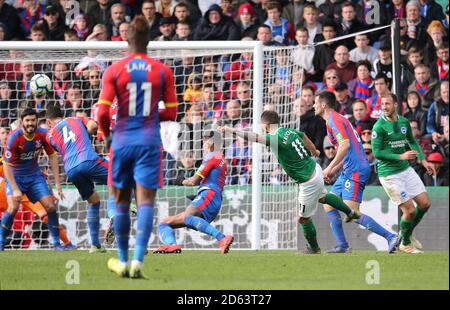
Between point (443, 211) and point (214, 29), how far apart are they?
537cm

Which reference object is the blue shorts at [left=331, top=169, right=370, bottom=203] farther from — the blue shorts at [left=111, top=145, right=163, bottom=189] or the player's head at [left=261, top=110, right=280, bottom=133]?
the blue shorts at [left=111, top=145, right=163, bottom=189]

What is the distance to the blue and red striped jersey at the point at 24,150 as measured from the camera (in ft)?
47.2

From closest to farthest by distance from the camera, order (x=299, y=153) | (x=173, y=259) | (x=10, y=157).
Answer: (x=173, y=259), (x=299, y=153), (x=10, y=157)

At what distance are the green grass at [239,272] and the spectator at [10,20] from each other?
300 inches

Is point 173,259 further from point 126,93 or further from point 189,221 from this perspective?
point 126,93

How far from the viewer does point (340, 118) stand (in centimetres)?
1372

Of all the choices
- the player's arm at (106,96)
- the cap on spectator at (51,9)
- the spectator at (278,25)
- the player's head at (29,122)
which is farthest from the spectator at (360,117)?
the player's arm at (106,96)

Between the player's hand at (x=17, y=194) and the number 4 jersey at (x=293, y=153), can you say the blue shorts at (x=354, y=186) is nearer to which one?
the number 4 jersey at (x=293, y=153)

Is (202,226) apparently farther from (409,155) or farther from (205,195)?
(409,155)

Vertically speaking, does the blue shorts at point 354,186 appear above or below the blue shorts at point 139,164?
below

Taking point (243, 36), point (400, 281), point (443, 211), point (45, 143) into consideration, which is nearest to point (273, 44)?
point (243, 36)

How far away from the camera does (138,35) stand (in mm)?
9578

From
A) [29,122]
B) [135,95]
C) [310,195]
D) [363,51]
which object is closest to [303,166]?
[310,195]

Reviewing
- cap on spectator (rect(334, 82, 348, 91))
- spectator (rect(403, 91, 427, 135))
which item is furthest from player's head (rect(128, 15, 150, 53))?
spectator (rect(403, 91, 427, 135))
